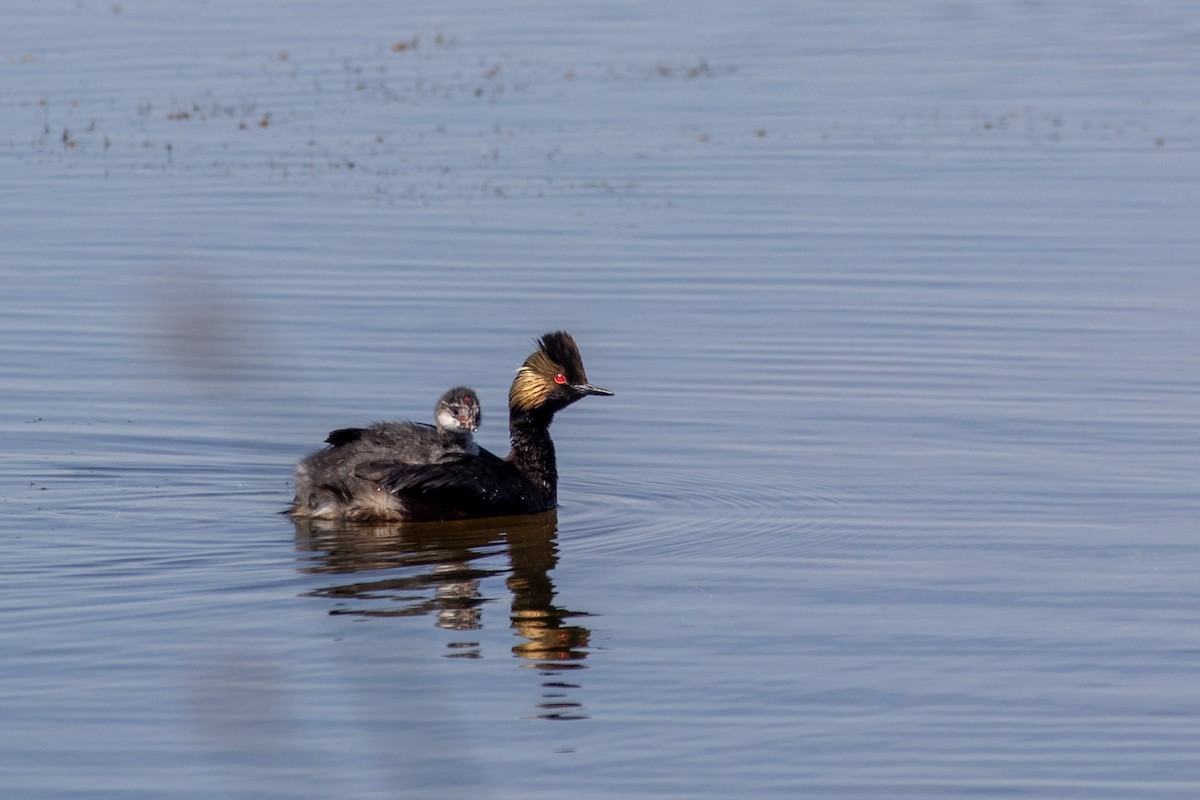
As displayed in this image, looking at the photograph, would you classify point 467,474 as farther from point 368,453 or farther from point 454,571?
point 454,571

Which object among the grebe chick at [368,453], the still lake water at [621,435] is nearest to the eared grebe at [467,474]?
the grebe chick at [368,453]

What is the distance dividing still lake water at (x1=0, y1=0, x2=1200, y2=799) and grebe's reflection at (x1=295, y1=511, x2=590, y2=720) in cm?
4

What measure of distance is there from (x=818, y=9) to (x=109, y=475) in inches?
1258

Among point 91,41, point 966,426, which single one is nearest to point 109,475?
point 966,426

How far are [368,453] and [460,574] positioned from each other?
1.44 meters

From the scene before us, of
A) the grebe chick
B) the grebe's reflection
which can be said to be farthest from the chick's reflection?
the grebe chick

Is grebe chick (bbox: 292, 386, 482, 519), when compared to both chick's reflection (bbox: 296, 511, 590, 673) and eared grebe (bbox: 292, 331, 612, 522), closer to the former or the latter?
eared grebe (bbox: 292, 331, 612, 522)

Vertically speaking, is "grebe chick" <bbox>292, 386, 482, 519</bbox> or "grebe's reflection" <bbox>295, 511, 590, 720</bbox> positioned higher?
"grebe chick" <bbox>292, 386, 482, 519</bbox>

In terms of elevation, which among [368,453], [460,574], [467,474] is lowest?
[460,574]

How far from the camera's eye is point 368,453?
11109mm

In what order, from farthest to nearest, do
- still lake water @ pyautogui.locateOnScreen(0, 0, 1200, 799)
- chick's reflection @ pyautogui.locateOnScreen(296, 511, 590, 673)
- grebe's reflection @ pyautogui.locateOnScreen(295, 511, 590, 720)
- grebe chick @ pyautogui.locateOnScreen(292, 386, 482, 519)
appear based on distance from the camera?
grebe chick @ pyautogui.locateOnScreen(292, 386, 482, 519), chick's reflection @ pyautogui.locateOnScreen(296, 511, 590, 673), grebe's reflection @ pyautogui.locateOnScreen(295, 511, 590, 720), still lake water @ pyautogui.locateOnScreen(0, 0, 1200, 799)

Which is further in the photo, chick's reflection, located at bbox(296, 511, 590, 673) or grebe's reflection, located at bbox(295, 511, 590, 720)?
chick's reflection, located at bbox(296, 511, 590, 673)

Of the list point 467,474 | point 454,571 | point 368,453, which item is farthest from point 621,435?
point 454,571

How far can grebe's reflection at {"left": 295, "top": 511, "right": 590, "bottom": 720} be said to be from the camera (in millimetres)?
8507
